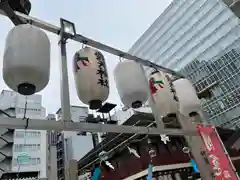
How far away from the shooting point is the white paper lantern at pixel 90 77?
232cm

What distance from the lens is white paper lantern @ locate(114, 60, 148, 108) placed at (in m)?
2.56

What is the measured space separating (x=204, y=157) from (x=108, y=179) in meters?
6.52

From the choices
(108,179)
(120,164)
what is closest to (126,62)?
(120,164)

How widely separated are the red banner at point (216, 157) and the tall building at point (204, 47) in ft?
32.0

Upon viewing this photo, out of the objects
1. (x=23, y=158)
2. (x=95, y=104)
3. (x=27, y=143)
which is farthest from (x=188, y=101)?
(x=27, y=143)

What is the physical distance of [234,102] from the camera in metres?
18.1

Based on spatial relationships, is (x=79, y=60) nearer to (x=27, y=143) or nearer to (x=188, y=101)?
(x=188, y=101)

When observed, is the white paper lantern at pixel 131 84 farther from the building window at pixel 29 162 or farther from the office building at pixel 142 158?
the building window at pixel 29 162

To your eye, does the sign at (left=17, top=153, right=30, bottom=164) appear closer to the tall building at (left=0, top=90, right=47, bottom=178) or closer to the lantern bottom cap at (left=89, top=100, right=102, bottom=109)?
the tall building at (left=0, top=90, right=47, bottom=178)

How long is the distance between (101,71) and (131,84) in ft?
1.31

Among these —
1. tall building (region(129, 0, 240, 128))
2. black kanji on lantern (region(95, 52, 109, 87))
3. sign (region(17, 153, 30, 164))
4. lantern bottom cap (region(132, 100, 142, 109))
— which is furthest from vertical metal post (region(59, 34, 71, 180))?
sign (region(17, 153, 30, 164))

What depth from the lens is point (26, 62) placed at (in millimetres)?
1705

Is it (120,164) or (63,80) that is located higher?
(120,164)

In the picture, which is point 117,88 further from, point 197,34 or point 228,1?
point 197,34
